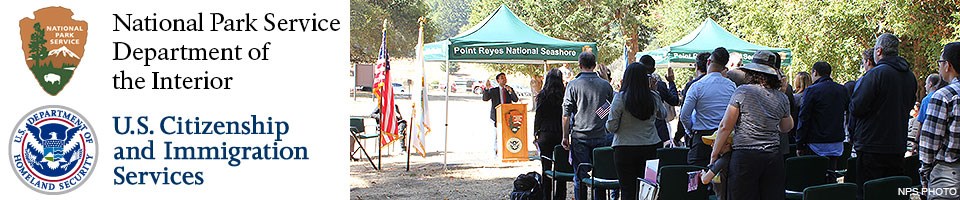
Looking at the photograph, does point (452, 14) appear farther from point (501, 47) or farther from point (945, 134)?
point (945, 134)

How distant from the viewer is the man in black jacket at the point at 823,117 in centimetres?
725

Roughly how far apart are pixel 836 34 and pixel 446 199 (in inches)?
491

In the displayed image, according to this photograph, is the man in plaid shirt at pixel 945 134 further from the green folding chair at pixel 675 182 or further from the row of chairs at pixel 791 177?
the green folding chair at pixel 675 182

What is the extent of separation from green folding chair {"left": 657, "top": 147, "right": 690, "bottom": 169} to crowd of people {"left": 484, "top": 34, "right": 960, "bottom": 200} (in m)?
0.08

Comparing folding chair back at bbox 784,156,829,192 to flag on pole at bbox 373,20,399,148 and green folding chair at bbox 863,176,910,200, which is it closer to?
green folding chair at bbox 863,176,910,200

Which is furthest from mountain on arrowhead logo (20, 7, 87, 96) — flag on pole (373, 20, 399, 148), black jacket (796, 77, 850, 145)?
flag on pole (373, 20, 399, 148)

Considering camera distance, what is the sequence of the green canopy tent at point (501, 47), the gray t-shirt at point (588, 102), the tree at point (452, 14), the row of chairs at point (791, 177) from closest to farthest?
the row of chairs at point (791, 177) → the gray t-shirt at point (588, 102) → the green canopy tent at point (501, 47) → the tree at point (452, 14)

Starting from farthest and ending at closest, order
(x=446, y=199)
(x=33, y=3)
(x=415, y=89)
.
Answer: (x=415, y=89)
(x=446, y=199)
(x=33, y=3)

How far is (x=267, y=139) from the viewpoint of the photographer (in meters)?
4.29

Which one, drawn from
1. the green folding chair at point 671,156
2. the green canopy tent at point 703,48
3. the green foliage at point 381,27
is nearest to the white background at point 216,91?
the green folding chair at point 671,156

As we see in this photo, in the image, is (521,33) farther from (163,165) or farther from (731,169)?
(163,165)

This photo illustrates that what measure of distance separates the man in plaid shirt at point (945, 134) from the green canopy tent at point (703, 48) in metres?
9.36

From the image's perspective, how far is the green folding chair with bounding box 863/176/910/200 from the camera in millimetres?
4883

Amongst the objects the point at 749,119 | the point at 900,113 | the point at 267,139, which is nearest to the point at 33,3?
the point at 267,139
